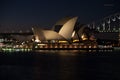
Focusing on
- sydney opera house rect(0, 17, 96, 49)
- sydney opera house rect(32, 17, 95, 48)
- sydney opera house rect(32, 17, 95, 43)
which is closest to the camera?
sydney opera house rect(32, 17, 95, 43)

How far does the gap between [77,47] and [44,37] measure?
10447mm

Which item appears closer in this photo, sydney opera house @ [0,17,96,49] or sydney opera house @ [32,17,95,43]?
sydney opera house @ [32,17,95,43]

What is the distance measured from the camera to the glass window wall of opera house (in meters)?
93.2

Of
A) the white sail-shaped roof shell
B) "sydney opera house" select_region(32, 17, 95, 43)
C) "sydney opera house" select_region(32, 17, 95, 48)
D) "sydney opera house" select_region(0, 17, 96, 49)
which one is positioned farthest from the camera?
"sydney opera house" select_region(0, 17, 96, 49)

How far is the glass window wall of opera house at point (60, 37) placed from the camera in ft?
306

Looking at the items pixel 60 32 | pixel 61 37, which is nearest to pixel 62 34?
pixel 60 32

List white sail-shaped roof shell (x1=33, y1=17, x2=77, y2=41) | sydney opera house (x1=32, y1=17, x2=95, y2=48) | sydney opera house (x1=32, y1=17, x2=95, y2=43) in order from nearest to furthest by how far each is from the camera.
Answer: white sail-shaped roof shell (x1=33, y1=17, x2=77, y2=41) < sydney opera house (x1=32, y1=17, x2=95, y2=43) < sydney opera house (x1=32, y1=17, x2=95, y2=48)

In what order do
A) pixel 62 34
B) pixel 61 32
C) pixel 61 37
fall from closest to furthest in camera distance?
1. pixel 61 32
2. pixel 62 34
3. pixel 61 37

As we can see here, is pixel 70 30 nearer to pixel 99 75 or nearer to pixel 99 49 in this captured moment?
pixel 99 49

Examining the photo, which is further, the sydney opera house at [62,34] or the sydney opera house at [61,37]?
the sydney opera house at [61,37]

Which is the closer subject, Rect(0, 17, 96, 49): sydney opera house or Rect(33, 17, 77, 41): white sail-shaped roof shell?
Rect(33, 17, 77, 41): white sail-shaped roof shell

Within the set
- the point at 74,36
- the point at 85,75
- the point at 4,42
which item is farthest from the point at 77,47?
the point at 85,75

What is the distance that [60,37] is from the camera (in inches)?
3969

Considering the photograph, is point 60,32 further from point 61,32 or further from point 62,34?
point 62,34
